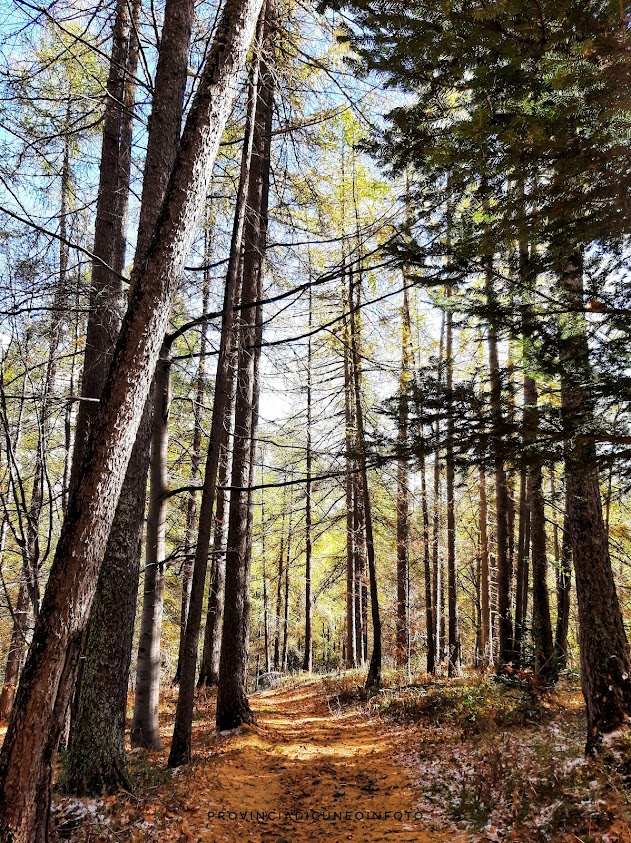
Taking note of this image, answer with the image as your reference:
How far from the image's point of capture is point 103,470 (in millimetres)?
3385

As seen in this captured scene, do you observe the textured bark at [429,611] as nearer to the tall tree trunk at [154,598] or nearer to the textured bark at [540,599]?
the textured bark at [540,599]

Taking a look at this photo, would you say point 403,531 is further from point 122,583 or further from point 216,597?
point 122,583

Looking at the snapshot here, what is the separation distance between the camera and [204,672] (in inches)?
549

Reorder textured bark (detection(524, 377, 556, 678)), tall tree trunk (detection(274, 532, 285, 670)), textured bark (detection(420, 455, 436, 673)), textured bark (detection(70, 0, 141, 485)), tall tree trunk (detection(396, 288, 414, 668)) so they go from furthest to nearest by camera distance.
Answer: tall tree trunk (detection(274, 532, 285, 670)), tall tree trunk (detection(396, 288, 414, 668)), textured bark (detection(420, 455, 436, 673)), textured bark (detection(524, 377, 556, 678)), textured bark (detection(70, 0, 141, 485))

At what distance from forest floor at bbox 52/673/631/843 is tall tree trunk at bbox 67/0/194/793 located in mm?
393

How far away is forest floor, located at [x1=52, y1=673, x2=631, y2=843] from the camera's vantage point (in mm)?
4309

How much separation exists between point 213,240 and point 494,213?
5967 millimetres

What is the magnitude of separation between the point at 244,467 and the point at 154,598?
250cm

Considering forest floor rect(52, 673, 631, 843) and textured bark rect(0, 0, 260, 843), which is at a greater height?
textured bark rect(0, 0, 260, 843)

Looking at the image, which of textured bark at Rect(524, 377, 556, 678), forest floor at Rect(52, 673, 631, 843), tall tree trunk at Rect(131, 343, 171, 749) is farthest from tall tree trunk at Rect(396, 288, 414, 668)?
tall tree trunk at Rect(131, 343, 171, 749)

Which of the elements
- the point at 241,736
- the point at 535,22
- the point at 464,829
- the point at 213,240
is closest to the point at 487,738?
the point at 464,829

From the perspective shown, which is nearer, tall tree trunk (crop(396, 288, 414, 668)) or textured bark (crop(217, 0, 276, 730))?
textured bark (crop(217, 0, 276, 730))

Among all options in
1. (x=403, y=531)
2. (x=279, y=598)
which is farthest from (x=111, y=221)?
(x=279, y=598)

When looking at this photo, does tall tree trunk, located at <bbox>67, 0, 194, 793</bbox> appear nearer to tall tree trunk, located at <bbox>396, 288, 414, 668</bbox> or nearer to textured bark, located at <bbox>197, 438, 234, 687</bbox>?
textured bark, located at <bbox>197, 438, 234, 687</bbox>
